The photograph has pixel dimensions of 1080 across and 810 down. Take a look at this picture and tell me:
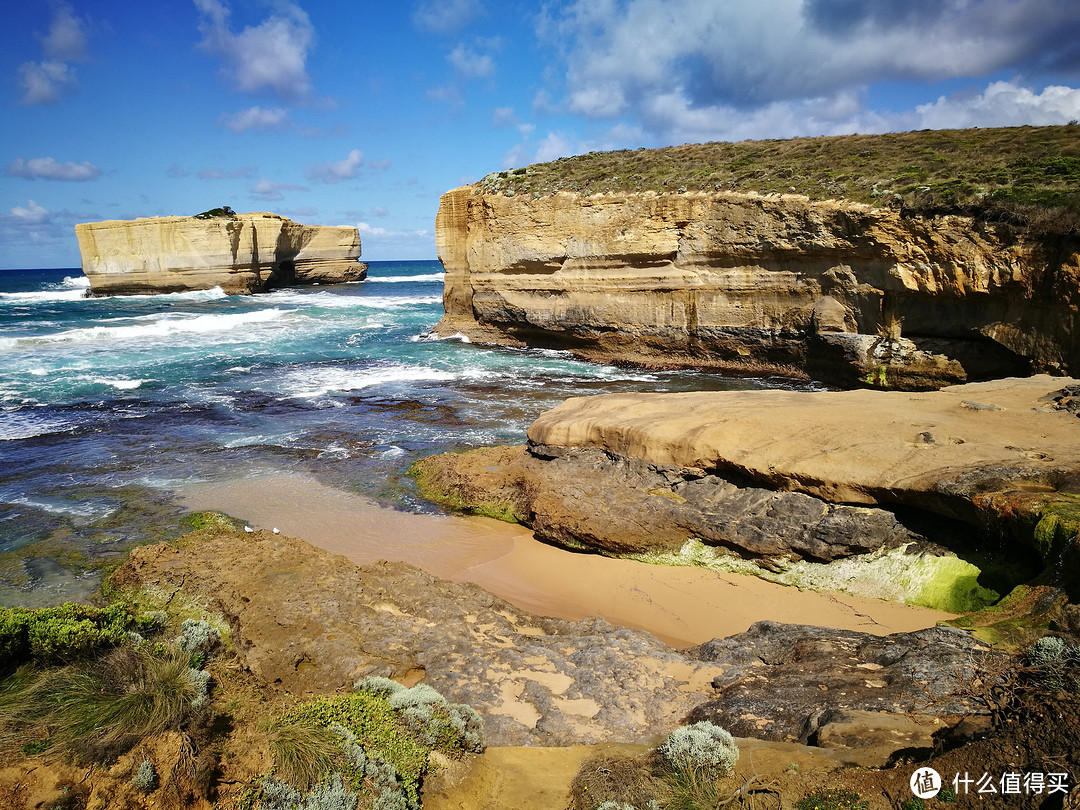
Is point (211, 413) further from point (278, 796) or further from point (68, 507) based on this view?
point (278, 796)

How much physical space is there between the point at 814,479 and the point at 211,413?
14202mm

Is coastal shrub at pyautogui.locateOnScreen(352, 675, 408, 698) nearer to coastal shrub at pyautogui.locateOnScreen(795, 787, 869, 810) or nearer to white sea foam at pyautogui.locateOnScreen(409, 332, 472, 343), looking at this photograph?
coastal shrub at pyautogui.locateOnScreen(795, 787, 869, 810)

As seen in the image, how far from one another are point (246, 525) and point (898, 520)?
8560mm

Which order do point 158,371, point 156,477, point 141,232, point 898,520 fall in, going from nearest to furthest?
point 898,520
point 156,477
point 158,371
point 141,232

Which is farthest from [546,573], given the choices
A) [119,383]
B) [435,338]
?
[435,338]

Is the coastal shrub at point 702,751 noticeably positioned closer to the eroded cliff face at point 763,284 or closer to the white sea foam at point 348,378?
the eroded cliff face at point 763,284

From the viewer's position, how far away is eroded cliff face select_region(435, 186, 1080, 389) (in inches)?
575

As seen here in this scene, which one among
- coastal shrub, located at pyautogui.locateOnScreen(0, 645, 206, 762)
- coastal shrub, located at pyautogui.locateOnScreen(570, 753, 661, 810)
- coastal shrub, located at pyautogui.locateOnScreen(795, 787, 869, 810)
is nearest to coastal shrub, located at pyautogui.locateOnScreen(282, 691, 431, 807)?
coastal shrub, located at pyautogui.locateOnScreen(0, 645, 206, 762)

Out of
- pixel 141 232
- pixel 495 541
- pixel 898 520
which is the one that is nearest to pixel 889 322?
pixel 898 520

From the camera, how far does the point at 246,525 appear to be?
9477mm

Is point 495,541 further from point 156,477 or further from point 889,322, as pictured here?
point 889,322

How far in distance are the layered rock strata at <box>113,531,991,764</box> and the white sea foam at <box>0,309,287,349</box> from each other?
26.0 metres

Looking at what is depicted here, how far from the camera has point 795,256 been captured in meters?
18.2

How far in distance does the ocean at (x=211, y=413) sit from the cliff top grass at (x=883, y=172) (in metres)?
5.84
